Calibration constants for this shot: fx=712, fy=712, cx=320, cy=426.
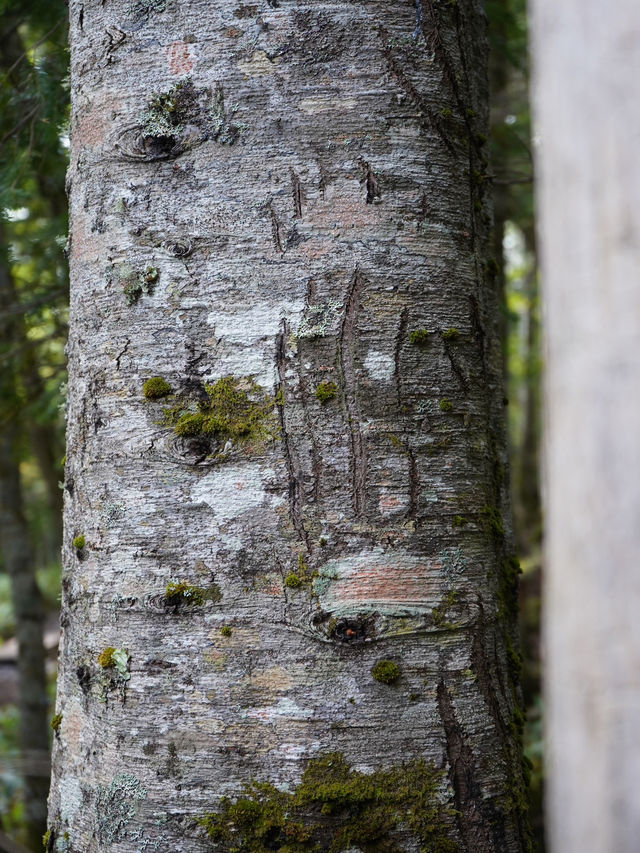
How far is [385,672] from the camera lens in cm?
138

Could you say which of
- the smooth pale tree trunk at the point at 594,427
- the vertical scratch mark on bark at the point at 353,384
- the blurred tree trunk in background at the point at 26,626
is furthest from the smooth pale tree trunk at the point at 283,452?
the blurred tree trunk in background at the point at 26,626

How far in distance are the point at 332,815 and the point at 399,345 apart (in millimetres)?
918

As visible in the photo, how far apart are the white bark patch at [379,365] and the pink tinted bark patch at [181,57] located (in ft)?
2.35

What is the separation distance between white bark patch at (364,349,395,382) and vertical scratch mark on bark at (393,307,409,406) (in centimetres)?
1

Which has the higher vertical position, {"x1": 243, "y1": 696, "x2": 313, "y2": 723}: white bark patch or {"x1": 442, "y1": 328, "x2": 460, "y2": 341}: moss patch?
{"x1": 442, "y1": 328, "x2": 460, "y2": 341}: moss patch

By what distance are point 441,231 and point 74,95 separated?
3.17ft

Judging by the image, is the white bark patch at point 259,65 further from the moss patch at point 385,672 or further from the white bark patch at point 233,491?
the moss patch at point 385,672

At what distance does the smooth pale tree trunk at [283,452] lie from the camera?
1.38m

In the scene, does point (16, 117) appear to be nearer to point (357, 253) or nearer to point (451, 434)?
point (357, 253)

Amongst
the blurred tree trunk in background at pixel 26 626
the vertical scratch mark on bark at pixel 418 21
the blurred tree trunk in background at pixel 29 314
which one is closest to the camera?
the vertical scratch mark on bark at pixel 418 21

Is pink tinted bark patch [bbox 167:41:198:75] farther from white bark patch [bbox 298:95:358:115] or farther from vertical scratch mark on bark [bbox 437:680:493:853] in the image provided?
vertical scratch mark on bark [bbox 437:680:493:853]

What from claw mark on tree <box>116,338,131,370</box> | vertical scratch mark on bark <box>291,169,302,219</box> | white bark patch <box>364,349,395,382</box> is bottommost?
white bark patch <box>364,349,395,382</box>

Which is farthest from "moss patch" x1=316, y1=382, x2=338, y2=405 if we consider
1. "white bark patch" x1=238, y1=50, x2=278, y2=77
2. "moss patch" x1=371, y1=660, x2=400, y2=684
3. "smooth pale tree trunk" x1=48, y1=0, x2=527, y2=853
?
"white bark patch" x1=238, y1=50, x2=278, y2=77

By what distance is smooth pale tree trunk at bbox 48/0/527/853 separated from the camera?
138cm
